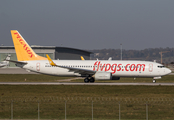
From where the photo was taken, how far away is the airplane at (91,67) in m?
44.7

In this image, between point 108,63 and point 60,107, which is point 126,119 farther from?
point 108,63

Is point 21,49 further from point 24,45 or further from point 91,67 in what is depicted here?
point 91,67

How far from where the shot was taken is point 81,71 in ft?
146

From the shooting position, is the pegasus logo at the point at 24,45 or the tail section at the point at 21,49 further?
the pegasus logo at the point at 24,45

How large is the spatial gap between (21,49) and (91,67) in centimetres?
1348

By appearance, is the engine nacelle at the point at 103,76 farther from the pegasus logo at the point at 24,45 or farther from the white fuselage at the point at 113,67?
the pegasus logo at the point at 24,45

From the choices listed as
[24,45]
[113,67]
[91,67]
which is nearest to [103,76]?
[113,67]

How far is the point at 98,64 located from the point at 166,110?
83.0 feet

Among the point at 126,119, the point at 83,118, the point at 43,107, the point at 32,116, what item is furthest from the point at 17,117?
the point at 126,119

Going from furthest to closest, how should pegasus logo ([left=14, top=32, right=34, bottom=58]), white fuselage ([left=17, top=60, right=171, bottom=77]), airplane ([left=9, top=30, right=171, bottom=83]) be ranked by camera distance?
pegasus logo ([left=14, top=32, right=34, bottom=58]), white fuselage ([left=17, top=60, right=171, bottom=77]), airplane ([left=9, top=30, right=171, bottom=83])

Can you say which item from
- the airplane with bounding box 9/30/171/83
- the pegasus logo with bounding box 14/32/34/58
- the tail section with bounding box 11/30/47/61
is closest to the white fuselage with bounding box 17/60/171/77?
the airplane with bounding box 9/30/171/83

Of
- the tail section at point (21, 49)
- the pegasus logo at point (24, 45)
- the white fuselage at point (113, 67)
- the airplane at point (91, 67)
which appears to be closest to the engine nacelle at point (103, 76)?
the airplane at point (91, 67)

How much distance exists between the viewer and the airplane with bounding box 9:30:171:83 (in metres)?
44.7

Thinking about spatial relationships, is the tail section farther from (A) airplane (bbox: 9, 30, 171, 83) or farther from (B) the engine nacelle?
(B) the engine nacelle
